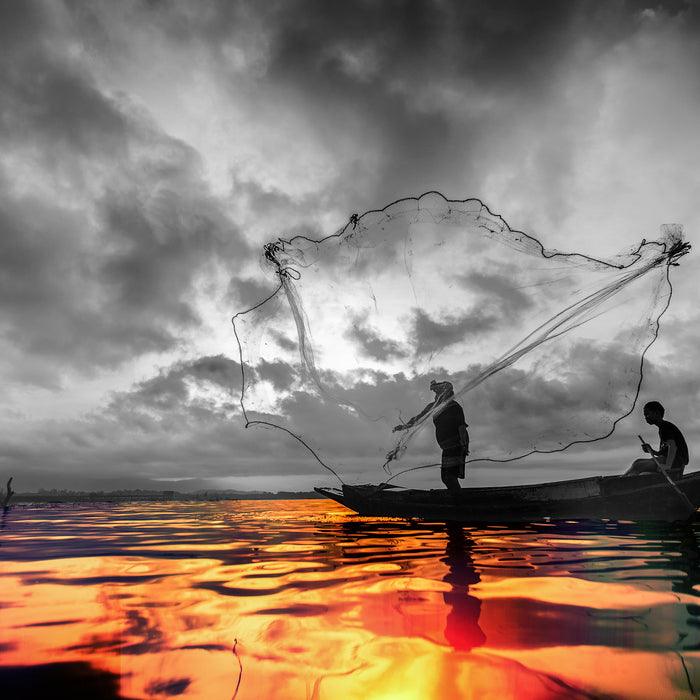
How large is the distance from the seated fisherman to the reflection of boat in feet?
→ 1.02

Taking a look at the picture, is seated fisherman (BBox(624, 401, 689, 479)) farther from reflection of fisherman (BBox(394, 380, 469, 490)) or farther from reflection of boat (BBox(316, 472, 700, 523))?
reflection of fisherman (BBox(394, 380, 469, 490))

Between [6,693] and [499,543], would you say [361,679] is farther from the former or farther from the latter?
[499,543]

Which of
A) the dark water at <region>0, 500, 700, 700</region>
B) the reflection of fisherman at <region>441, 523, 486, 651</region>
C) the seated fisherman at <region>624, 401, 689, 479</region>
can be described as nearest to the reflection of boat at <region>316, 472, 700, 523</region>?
the seated fisherman at <region>624, 401, 689, 479</region>

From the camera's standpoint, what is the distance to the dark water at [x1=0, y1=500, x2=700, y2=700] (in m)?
2.39

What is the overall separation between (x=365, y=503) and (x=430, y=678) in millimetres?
14695

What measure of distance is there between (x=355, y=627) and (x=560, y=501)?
1115 centimetres

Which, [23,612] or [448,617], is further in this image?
[23,612]

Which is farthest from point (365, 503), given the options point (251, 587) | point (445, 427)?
point (251, 587)

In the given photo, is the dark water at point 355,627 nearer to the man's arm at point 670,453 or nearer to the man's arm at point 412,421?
the man's arm at point 412,421

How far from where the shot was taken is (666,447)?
36.9 ft

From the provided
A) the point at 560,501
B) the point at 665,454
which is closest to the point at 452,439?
the point at 560,501

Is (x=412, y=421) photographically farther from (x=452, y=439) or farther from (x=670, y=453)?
(x=670, y=453)

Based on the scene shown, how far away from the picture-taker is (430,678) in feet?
7.98

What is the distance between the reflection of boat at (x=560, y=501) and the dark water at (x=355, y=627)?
529 centimetres
